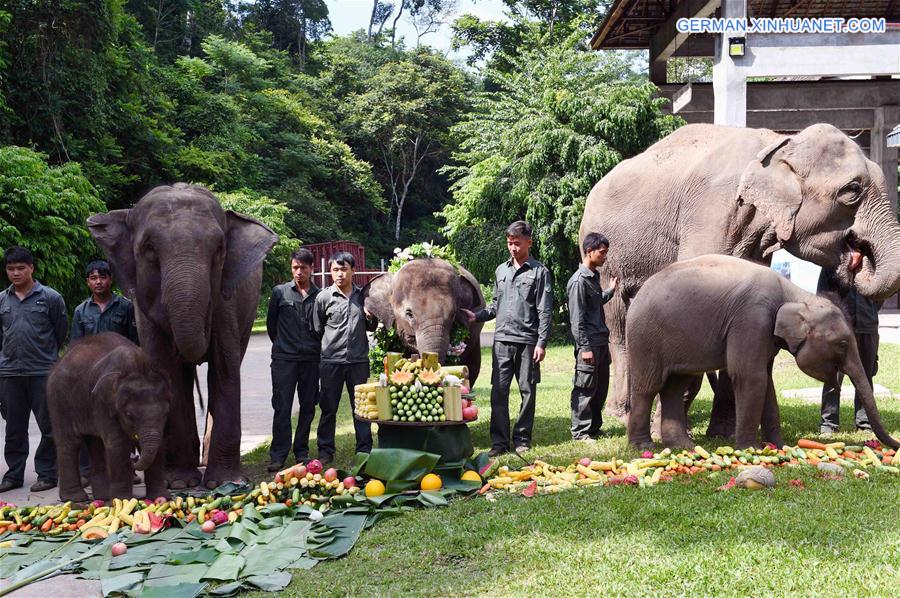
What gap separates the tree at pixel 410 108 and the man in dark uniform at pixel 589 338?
1591 inches

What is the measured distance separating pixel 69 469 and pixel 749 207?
634 cm

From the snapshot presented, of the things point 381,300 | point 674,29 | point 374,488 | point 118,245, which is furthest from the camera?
point 674,29

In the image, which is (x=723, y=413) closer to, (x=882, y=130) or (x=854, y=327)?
(x=854, y=327)

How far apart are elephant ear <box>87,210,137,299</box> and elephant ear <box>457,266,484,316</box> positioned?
3.27 metres

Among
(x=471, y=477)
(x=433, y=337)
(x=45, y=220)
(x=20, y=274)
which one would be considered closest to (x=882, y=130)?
(x=433, y=337)

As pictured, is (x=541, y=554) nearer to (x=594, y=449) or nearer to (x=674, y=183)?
(x=594, y=449)

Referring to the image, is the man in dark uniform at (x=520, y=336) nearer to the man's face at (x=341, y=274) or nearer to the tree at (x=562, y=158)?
the man's face at (x=341, y=274)

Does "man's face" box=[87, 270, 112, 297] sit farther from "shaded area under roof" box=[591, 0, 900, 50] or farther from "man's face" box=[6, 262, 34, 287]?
"shaded area under roof" box=[591, 0, 900, 50]

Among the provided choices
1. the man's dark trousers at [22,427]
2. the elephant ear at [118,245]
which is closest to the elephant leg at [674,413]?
the elephant ear at [118,245]

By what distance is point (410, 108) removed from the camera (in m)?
49.1

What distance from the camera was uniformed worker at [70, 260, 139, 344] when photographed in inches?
345

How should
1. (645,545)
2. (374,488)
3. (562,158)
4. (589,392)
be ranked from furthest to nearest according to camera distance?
(562,158) < (589,392) < (374,488) < (645,545)

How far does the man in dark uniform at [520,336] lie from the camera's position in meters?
8.82

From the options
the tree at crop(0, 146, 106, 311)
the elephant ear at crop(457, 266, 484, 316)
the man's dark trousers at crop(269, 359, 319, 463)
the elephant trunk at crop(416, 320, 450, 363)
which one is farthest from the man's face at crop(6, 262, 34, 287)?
the tree at crop(0, 146, 106, 311)
